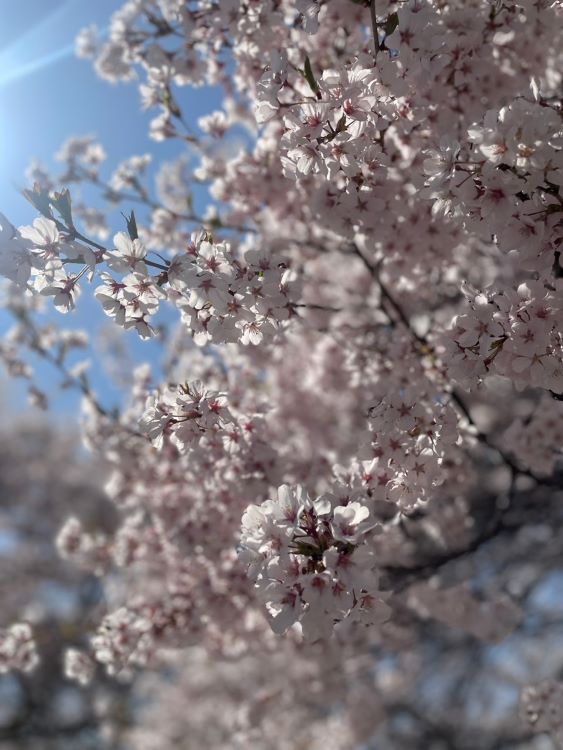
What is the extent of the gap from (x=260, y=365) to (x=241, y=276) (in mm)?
3376

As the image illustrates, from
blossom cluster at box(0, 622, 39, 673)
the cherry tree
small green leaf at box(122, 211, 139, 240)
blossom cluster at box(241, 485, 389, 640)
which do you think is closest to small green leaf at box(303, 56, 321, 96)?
the cherry tree

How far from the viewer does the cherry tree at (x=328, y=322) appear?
5.99 feet

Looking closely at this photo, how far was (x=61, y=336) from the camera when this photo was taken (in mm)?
4961

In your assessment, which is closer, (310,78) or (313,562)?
(313,562)

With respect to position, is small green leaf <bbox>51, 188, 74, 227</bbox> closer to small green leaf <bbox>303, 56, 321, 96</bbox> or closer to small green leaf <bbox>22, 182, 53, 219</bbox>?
small green leaf <bbox>22, 182, 53, 219</bbox>

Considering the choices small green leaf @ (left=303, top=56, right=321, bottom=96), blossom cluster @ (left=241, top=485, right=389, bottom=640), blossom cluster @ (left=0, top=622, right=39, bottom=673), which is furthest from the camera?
blossom cluster @ (left=0, top=622, right=39, bottom=673)

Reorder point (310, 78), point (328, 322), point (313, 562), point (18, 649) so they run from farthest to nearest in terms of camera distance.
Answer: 1. point (328, 322)
2. point (18, 649)
3. point (310, 78)
4. point (313, 562)

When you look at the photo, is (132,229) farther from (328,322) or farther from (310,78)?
(328,322)

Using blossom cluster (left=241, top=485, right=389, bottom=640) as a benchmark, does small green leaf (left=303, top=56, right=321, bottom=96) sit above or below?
above

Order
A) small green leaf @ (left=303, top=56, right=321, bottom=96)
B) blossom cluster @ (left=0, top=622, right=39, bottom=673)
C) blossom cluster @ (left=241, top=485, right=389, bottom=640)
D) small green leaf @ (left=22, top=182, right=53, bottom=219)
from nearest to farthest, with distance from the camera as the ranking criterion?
blossom cluster @ (left=241, top=485, right=389, bottom=640) < small green leaf @ (left=22, top=182, right=53, bottom=219) < small green leaf @ (left=303, top=56, right=321, bottom=96) < blossom cluster @ (left=0, top=622, right=39, bottom=673)

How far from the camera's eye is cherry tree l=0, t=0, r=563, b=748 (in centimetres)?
183

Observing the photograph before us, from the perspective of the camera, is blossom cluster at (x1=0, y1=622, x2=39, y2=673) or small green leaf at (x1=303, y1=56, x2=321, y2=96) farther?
blossom cluster at (x1=0, y1=622, x2=39, y2=673)

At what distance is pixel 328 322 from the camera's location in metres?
6.15

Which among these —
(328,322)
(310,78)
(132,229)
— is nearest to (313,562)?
(132,229)
